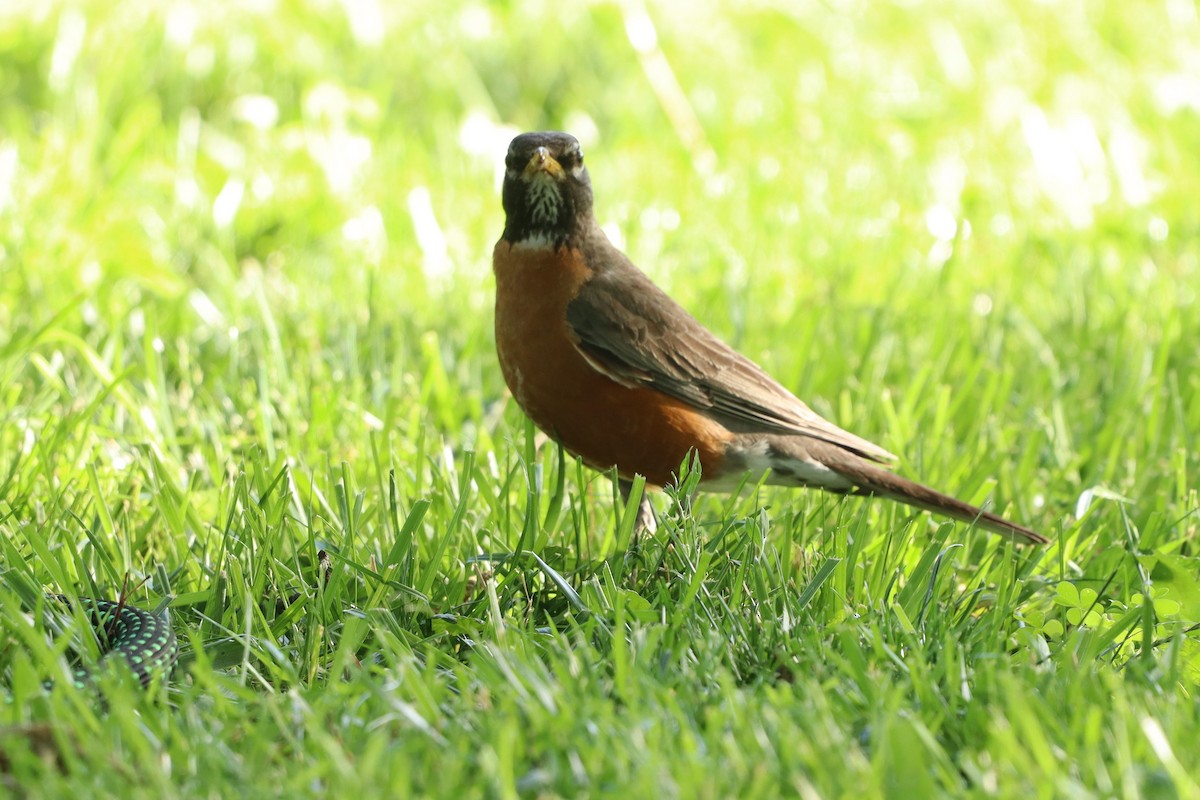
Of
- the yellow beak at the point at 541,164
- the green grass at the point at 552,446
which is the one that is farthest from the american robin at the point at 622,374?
the green grass at the point at 552,446

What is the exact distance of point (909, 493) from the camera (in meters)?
3.75

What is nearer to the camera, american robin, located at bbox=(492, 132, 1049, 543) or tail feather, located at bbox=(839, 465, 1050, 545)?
tail feather, located at bbox=(839, 465, 1050, 545)

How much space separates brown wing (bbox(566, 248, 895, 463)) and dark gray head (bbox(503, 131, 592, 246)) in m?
0.18

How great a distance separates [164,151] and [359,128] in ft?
3.12

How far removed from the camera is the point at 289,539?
3.32 metres

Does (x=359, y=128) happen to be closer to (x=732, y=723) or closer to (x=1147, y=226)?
(x=1147, y=226)

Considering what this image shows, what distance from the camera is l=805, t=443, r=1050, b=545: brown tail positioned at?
357 centimetres

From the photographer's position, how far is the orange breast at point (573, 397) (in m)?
3.80

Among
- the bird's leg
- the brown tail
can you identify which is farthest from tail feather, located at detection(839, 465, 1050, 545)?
the bird's leg

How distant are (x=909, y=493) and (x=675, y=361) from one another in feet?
2.42

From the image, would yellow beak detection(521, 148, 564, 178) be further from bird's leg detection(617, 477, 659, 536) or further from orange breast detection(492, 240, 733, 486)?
bird's leg detection(617, 477, 659, 536)

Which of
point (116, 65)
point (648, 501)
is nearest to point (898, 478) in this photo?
point (648, 501)

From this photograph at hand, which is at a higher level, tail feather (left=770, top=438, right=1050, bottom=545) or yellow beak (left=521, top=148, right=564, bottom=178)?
yellow beak (left=521, top=148, right=564, bottom=178)

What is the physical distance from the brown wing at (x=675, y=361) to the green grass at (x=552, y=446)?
0.75 feet
